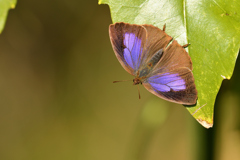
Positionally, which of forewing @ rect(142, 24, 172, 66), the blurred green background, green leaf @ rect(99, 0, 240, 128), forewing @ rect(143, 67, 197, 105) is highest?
green leaf @ rect(99, 0, 240, 128)

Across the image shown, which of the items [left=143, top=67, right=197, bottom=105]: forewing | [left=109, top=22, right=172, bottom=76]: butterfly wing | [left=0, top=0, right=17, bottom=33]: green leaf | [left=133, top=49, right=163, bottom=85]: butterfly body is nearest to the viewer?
[left=0, top=0, right=17, bottom=33]: green leaf

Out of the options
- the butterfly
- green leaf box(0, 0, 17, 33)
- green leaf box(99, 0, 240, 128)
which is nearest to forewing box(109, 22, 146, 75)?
the butterfly

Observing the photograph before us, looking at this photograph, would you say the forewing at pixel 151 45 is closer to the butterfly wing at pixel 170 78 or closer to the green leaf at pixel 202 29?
the butterfly wing at pixel 170 78

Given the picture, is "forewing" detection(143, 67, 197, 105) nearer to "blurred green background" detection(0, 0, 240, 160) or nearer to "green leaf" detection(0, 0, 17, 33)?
"green leaf" detection(0, 0, 17, 33)

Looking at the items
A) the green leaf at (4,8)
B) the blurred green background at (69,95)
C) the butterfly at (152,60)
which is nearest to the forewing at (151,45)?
the butterfly at (152,60)

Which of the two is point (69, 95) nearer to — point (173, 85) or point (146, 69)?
point (146, 69)

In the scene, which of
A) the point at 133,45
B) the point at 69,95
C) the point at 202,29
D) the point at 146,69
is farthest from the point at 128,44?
the point at 69,95

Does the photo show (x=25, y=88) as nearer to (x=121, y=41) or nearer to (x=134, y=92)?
(x=134, y=92)
